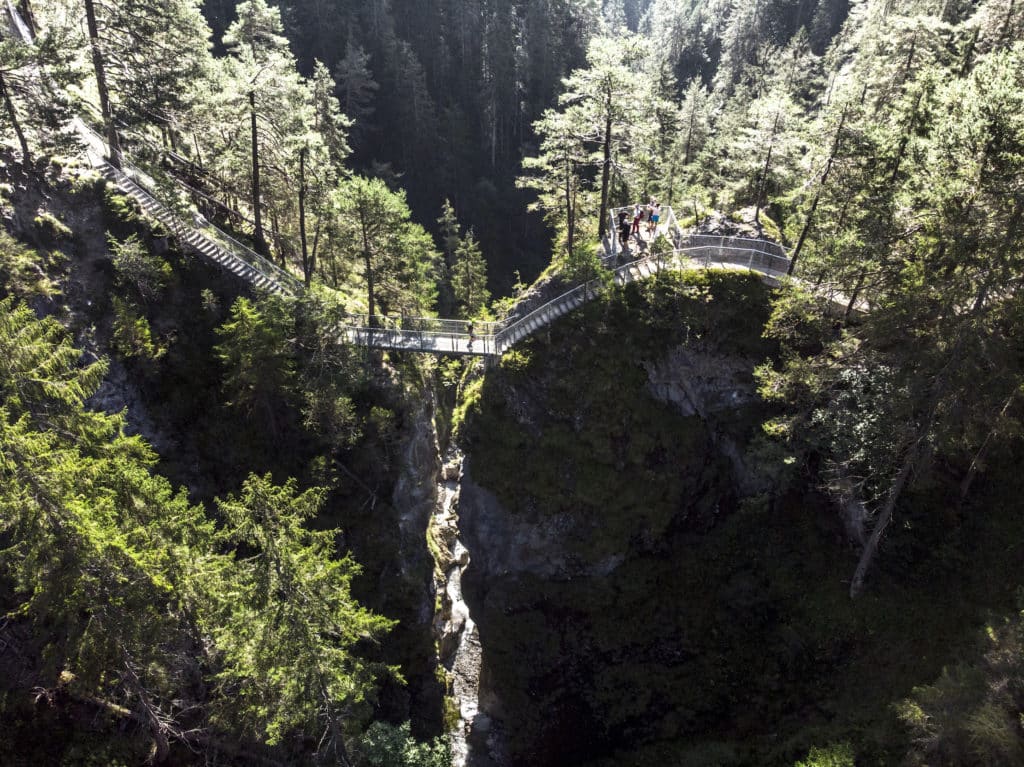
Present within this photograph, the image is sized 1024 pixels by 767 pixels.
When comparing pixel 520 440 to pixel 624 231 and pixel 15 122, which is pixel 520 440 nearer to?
pixel 624 231

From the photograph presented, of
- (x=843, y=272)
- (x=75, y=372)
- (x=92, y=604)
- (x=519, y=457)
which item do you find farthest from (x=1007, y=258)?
(x=75, y=372)

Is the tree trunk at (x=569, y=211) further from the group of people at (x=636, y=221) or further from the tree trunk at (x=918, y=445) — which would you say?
the tree trunk at (x=918, y=445)

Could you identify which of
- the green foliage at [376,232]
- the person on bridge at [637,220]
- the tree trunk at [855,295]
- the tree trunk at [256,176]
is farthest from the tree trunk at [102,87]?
the tree trunk at [855,295]

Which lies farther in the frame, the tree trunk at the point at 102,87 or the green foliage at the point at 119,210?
the tree trunk at the point at 102,87

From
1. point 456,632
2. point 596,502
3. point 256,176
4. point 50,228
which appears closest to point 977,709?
point 596,502

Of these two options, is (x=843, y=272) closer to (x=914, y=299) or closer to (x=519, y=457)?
(x=914, y=299)

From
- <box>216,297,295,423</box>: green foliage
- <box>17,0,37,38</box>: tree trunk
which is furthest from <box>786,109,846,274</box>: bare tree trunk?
<box>17,0,37,38</box>: tree trunk
